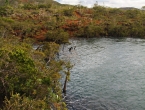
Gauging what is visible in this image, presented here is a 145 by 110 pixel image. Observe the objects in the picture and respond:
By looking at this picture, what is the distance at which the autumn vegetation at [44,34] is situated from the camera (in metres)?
31.6

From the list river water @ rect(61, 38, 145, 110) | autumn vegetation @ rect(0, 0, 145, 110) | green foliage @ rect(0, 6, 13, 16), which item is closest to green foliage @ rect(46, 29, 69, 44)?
autumn vegetation @ rect(0, 0, 145, 110)

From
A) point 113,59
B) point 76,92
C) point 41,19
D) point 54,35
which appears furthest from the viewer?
point 41,19

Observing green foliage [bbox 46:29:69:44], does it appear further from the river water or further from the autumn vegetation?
the river water

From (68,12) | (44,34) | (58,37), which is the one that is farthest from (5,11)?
(58,37)

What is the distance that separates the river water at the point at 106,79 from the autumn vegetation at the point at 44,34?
4190 mm

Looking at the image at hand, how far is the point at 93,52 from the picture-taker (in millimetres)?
87688

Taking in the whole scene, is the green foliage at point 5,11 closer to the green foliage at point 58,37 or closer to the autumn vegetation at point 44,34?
the autumn vegetation at point 44,34

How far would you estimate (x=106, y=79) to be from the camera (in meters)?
57.6

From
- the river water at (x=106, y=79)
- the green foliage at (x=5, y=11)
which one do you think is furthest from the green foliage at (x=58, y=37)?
the green foliage at (x=5, y=11)

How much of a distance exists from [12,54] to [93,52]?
187ft

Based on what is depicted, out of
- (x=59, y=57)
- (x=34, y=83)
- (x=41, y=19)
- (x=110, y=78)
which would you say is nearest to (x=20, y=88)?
(x=34, y=83)

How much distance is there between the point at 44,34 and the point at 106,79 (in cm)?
6144

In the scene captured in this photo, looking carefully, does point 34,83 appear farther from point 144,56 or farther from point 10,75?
point 144,56

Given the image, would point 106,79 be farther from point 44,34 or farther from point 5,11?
point 5,11
